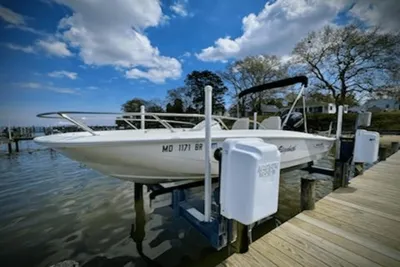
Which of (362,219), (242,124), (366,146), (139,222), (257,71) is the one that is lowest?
(139,222)

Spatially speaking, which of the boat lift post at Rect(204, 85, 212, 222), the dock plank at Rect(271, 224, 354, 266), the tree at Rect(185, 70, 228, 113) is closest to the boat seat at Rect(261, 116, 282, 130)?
the dock plank at Rect(271, 224, 354, 266)

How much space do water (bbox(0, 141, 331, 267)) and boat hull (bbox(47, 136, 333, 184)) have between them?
1.05 meters

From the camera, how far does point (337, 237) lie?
2111 millimetres

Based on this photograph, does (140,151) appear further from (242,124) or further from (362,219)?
(362,219)

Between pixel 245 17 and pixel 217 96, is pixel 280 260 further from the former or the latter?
pixel 217 96

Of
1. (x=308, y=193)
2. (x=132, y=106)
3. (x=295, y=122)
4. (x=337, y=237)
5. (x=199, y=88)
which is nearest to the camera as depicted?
(x=337, y=237)

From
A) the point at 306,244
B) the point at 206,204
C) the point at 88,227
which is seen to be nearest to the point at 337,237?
the point at 306,244

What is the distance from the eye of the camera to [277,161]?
1656mm

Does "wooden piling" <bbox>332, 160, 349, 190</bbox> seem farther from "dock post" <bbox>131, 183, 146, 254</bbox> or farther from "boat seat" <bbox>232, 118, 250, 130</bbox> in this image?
"dock post" <bbox>131, 183, 146, 254</bbox>

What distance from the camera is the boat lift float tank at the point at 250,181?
4.97 ft

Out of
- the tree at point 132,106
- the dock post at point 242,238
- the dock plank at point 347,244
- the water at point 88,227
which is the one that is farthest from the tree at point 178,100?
the dock post at point 242,238

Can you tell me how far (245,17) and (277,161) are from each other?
1234 centimetres

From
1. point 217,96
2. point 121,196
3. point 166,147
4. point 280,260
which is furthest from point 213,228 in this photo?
point 217,96

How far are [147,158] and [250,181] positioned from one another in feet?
4.57
